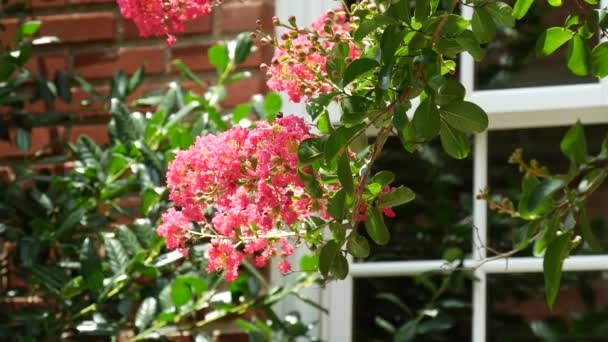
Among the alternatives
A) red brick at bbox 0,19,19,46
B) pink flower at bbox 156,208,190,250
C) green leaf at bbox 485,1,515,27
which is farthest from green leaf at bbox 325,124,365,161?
red brick at bbox 0,19,19,46

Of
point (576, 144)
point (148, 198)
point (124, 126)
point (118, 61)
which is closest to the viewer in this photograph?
point (576, 144)

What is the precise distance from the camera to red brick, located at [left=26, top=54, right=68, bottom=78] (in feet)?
10.3

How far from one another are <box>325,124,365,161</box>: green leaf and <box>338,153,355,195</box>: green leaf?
0.02 meters

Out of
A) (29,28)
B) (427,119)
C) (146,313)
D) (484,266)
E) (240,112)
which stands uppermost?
(29,28)

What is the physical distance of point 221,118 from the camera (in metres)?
2.87

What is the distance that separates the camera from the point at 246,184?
67.1 inches

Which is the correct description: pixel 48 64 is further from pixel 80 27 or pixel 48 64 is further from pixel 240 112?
pixel 240 112

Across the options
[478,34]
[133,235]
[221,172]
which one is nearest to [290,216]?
[221,172]

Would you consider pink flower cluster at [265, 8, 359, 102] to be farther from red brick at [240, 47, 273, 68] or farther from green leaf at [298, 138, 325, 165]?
red brick at [240, 47, 273, 68]

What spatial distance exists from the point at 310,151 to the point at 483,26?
0.27 metres

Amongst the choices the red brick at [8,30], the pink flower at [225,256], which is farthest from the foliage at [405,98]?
the red brick at [8,30]

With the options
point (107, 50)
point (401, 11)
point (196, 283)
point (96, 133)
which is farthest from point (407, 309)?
point (401, 11)

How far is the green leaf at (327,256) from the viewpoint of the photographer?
65.1 inches

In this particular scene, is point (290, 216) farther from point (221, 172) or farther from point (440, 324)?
point (440, 324)
